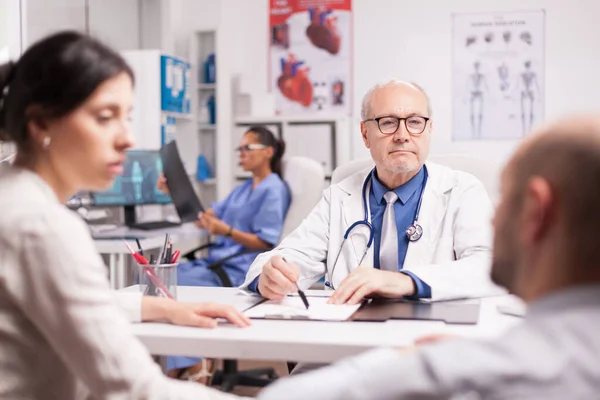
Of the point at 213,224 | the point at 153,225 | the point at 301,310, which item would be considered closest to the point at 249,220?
the point at 213,224

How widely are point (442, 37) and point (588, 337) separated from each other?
551 centimetres

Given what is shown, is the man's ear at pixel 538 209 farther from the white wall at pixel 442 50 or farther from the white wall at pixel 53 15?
the white wall at pixel 442 50

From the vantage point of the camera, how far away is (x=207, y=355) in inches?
51.8

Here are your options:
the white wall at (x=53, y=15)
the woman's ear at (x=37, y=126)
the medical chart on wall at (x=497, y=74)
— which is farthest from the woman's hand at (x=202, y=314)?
the medical chart on wall at (x=497, y=74)

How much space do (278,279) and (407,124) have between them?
79cm

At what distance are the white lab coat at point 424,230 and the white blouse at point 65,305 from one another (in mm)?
979

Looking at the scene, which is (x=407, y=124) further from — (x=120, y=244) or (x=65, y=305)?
(x=120, y=244)

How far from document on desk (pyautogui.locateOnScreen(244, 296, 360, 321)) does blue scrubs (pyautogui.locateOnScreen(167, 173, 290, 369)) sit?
1923 mm

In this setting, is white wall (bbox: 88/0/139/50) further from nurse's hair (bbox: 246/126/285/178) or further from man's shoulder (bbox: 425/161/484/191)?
man's shoulder (bbox: 425/161/484/191)

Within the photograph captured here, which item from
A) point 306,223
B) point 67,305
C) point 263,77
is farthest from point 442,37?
point 67,305

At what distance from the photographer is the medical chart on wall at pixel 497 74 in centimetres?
577

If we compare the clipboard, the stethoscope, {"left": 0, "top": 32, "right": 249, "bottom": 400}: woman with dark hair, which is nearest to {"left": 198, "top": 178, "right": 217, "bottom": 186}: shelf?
the stethoscope

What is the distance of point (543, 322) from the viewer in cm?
68

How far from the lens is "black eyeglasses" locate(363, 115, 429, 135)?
7.32 feet
